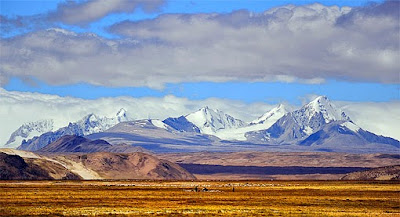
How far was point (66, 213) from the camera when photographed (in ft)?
300

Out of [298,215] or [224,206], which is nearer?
[298,215]

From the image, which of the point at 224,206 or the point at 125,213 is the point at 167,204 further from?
the point at 125,213

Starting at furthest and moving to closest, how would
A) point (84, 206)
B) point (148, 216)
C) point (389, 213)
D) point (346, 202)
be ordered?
point (346, 202)
point (84, 206)
point (389, 213)
point (148, 216)

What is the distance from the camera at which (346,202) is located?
4604 inches

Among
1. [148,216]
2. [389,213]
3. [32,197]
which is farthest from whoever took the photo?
[32,197]

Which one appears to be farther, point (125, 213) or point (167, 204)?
point (167, 204)

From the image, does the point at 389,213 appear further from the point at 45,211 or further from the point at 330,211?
the point at 45,211

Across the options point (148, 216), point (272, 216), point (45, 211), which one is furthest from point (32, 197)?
point (272, 216)

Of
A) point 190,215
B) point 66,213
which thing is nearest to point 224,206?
point 190,215

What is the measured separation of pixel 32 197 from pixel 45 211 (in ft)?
108

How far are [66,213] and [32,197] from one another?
35.8 metres

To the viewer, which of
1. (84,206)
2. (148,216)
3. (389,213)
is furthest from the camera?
(84,206)

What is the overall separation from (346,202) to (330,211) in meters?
20.2

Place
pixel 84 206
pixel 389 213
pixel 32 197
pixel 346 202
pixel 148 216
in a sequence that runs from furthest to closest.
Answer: pixel 32 197 → pixel 346 202 → pixel 84 206 → pixel 389 213 → pixel 148 216
